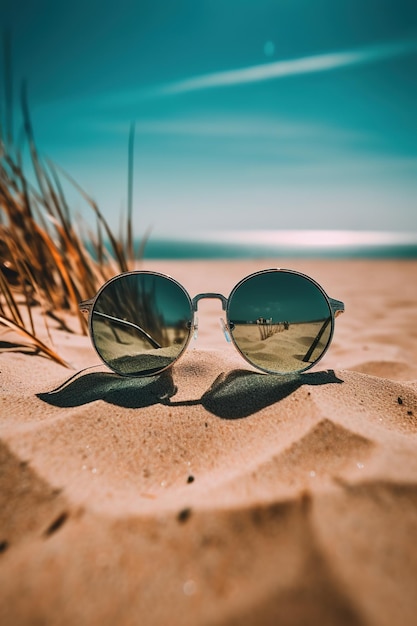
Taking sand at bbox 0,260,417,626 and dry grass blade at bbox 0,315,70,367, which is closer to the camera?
sand at bbox 0,260,417,626

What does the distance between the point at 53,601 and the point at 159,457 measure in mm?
388

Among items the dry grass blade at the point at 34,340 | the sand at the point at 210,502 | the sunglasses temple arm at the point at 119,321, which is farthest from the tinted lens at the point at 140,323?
the dry grass blade at the point at 34,340

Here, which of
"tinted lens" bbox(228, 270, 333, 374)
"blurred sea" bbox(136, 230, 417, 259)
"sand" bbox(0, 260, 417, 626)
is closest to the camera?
"sand" bbox(0, 260, 417, 626)

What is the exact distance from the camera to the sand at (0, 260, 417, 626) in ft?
1.82

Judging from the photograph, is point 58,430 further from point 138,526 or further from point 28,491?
point 138,526

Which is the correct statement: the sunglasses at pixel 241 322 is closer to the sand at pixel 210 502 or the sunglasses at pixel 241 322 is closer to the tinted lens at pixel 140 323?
the tinted lens at pixel 140 323

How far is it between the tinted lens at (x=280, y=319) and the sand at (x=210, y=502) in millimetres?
117

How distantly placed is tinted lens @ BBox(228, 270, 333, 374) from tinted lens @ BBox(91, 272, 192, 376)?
0.71 feet

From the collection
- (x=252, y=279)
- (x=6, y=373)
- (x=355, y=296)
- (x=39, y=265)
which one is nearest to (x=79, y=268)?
(x=39, y=265)

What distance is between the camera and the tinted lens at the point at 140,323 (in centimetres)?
143

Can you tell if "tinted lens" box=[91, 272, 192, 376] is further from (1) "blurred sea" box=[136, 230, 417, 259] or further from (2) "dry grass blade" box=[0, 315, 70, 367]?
(1) "blurred sea" box=[136, 230, 417, 259]

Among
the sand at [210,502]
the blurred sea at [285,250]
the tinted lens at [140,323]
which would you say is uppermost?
the tinted lens at [140,323]

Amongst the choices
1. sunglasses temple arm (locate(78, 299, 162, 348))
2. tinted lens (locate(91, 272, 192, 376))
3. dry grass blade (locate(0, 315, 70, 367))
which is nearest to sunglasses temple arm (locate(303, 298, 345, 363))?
tinted lens (locate(91, 272, 192, 376))

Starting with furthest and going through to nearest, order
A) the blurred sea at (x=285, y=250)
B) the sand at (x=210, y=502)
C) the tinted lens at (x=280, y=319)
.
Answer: the blurred sea at (x=285, y=250), the tinted lens at (x=280, y=319), the sand at (x=210, y=502)
